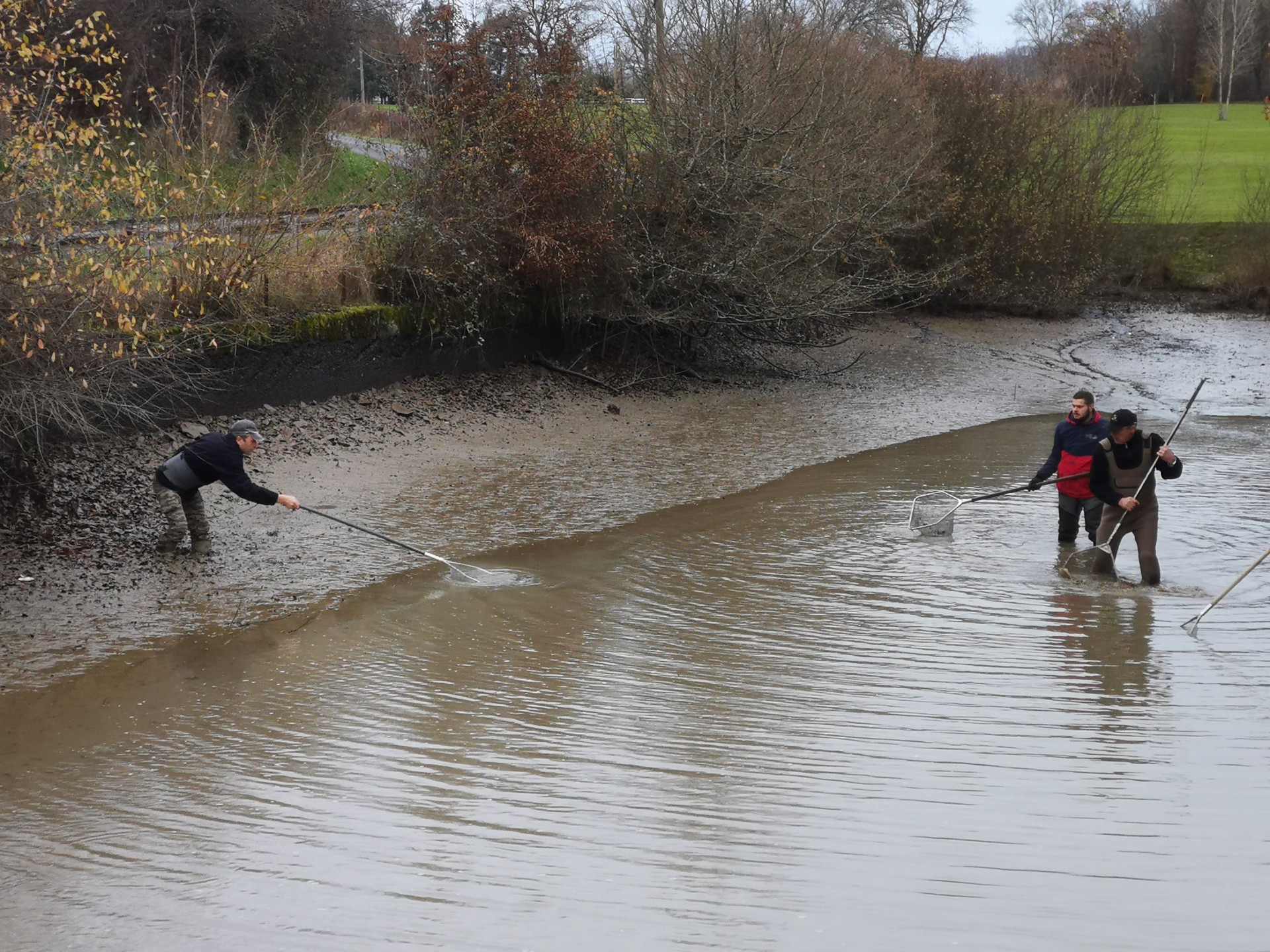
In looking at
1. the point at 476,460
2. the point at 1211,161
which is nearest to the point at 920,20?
the point at 1211,161

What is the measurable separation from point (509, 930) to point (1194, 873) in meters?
3.00

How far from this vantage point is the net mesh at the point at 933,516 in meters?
12.2

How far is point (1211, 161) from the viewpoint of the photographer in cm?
4138

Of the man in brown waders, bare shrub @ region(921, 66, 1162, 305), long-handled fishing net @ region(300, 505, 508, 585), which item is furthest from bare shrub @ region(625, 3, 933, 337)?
the man in brown waders

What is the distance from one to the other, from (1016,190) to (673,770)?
79.1 feet

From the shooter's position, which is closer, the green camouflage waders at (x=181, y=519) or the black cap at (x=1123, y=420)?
the black cap at (x=1123, y=420)

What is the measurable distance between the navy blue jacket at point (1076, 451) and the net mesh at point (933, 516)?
3.25 feet

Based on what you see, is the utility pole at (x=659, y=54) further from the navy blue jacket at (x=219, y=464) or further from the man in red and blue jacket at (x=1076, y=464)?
the navy blue jacket at (x=219, y=464)

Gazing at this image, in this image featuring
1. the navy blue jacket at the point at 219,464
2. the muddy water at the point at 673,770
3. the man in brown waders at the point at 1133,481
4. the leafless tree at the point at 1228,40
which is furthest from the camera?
the leafless tree at the point at 1228,40

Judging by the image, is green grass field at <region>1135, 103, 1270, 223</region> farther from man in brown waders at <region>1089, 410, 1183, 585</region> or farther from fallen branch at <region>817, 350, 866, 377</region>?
man in brown waders at <region>1089, 410, 1183, 585</region>

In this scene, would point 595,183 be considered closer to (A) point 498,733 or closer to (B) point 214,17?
(B) point 214,17

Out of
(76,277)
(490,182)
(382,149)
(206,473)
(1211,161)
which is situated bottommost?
(206,473)

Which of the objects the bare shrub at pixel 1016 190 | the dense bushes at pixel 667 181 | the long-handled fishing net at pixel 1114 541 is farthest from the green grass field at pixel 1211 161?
the long-handled fishing net at pixel 1114 541

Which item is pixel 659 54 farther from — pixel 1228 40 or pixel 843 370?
pixel 1228 40
